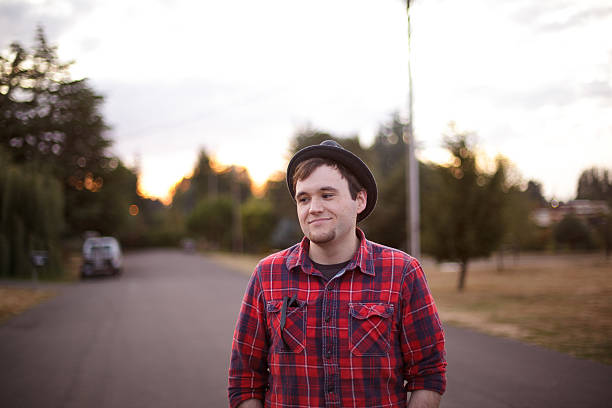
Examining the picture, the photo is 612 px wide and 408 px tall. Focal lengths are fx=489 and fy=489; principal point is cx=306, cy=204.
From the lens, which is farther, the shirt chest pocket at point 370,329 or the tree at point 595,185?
the tree at point 595,185

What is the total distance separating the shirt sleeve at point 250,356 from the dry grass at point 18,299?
1136 centimetres

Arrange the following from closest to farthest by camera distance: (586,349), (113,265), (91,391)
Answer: (91,391), (586,349), (113,265)

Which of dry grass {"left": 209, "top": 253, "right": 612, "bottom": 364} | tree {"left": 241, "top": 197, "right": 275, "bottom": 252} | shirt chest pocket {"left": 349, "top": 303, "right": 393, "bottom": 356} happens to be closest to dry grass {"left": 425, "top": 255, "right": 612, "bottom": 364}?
dry grass {"left": 209, "top": 253, "right": 612, "bottom": 364}

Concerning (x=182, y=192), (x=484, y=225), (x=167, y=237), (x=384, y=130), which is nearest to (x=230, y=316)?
(x=484, y=225)

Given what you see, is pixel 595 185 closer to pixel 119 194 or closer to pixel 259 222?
pixel 119 194

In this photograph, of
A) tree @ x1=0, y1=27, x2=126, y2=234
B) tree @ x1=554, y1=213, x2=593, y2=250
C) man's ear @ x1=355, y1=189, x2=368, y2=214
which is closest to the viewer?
man's ear @ x1=355, y1=189, x2=368, y2=214

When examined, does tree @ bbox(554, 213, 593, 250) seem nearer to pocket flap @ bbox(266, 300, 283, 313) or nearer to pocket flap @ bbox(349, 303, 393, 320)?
pocket flap @ bbox(349, 303, 393, 320)

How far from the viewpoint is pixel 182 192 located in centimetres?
11950

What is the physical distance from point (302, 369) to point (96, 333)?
333 inches

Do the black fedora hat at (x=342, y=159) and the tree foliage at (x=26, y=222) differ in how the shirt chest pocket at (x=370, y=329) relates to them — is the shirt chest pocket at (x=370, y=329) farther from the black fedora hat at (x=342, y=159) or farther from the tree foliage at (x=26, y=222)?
the tree foliage at (x=26, y=222)

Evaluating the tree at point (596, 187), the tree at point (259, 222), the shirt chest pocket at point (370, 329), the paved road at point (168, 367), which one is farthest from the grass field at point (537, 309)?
the tree at point (259, 222)

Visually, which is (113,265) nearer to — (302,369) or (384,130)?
(302,369)

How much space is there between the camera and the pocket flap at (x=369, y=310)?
221cm

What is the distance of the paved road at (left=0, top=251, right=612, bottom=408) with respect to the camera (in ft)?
17.1
